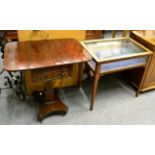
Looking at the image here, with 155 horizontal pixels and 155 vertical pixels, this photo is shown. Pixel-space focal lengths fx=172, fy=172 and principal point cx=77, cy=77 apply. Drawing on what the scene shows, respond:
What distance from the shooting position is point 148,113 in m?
1.94

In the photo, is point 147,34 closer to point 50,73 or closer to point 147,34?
point 147,34

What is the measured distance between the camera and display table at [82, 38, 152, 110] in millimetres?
1669

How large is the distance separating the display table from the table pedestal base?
1.13ft

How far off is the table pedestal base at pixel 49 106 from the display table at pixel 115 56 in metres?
0.34

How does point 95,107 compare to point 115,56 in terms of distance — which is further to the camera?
point 95,107

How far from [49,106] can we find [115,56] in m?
0.85

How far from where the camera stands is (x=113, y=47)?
6.60 feet

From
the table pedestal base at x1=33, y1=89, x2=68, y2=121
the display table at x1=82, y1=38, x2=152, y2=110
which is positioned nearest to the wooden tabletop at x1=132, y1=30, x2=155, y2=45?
the display table at x1=82, y1=38, x2=152, y2=110

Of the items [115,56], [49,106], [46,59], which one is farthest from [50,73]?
[115,56]

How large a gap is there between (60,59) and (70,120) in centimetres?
70

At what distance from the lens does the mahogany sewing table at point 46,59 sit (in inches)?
52.2

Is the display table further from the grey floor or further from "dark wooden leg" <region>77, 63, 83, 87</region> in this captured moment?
"dark wooden leg" <region>77, 63, 83, 87</region>

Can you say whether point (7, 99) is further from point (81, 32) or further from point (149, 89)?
point (149, 89)
